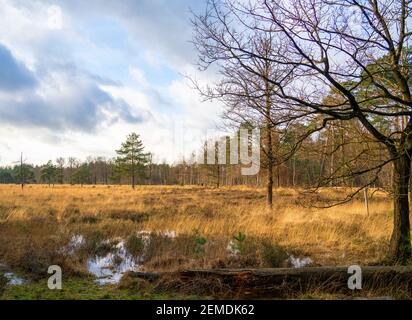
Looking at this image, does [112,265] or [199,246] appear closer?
[112,265]

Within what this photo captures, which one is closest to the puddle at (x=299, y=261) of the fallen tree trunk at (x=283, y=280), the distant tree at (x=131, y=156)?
the fallen tree trunk at (x=283, y=280)

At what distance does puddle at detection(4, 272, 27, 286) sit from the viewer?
543 cm

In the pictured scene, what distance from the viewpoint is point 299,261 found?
7.54 m

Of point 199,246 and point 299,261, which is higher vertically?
point 199,246

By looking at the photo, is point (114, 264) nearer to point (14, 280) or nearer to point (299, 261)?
point (14, 280)

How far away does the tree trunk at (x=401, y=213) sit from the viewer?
20.7 feet

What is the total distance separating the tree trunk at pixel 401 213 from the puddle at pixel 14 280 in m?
6.65

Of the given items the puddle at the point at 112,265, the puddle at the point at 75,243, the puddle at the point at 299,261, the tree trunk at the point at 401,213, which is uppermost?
the tree trunk at the point at 401,213

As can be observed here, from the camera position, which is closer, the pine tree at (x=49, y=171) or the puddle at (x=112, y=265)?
the puddle at (x=112, y=265)

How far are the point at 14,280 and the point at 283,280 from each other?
4.42m

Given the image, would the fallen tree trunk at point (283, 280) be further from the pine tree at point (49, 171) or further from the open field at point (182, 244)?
the pine tree at point (49, 171)

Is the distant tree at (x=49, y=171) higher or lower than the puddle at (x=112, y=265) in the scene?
higher

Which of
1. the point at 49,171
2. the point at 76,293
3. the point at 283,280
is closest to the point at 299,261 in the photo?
the point at 283,280

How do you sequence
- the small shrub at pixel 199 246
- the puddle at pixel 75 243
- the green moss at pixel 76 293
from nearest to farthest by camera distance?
the green moss at pixel 76 293 < the small shrub at pixel 199 246 < the puddle at pixel 75 243
